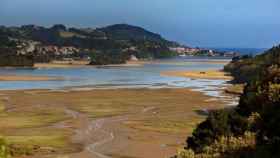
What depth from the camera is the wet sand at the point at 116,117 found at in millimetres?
32906

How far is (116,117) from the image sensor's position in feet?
151

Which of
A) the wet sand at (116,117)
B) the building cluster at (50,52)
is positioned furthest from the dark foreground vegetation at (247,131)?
the building cluster at (50,52)

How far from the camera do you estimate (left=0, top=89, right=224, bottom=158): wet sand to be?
3291 cm

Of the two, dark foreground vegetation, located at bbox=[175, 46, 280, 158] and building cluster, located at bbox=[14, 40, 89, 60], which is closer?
dark foreground vegetation, located at bbox=[175, 46, 280, 158]

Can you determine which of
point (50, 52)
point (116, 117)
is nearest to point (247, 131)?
point (116, 117)

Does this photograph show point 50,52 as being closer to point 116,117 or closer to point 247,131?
point 116,117

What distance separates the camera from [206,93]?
6888 cm

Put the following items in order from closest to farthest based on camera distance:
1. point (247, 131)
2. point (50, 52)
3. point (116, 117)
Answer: point (247, 131), point (116, 117), point (50, 52)

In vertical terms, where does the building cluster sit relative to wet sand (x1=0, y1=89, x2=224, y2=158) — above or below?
above

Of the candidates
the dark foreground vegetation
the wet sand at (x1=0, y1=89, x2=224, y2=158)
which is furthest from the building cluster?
the dark foreground vegetation

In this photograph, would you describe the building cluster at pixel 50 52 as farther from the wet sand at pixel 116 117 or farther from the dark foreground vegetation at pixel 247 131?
the dark foreground vegetation at pixel 247 131

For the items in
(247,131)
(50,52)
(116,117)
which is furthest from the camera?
(50,52)

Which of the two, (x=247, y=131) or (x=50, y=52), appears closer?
(x=247, y=131)

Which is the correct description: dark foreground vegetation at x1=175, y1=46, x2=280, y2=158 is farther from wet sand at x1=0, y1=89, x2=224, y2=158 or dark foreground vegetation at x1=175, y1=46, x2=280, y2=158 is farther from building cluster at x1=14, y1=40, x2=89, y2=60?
building cluster at x1=14, y1=40, x2=89, y2=60
